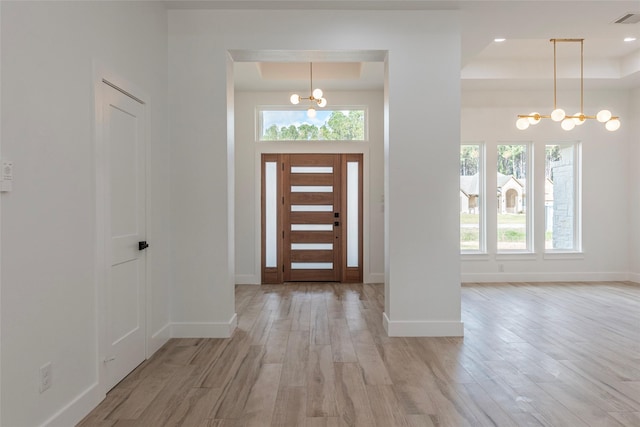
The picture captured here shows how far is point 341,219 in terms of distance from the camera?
20.5ft

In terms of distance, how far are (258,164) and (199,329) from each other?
3198mm

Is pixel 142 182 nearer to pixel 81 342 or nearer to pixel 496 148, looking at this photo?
pixel 81 342

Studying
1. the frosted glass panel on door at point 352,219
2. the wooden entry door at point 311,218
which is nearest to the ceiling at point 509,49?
the wooden entry door at point 311,218

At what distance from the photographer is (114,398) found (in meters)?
→ 2.44

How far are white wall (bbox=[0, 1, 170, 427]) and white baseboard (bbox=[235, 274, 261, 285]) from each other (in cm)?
374

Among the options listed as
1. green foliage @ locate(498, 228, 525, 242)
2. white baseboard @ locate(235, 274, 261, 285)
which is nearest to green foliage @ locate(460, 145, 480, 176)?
green foliage @ locate(498, 228, 525, 242)

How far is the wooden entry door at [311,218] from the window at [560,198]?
3.28 metres

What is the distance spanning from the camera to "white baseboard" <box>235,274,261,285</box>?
6.12 metres

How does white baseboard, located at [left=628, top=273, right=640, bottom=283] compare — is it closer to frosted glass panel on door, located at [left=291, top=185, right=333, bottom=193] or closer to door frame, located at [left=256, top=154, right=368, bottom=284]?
door frame, located at [left=256, top=154, right=368, bottom=284]

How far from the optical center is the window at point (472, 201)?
250 inches

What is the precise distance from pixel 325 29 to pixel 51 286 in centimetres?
311

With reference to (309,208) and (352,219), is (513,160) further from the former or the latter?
(309,208)

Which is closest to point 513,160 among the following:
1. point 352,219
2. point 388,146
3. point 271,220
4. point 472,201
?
point 472,201

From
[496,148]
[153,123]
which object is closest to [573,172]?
[496,148]
